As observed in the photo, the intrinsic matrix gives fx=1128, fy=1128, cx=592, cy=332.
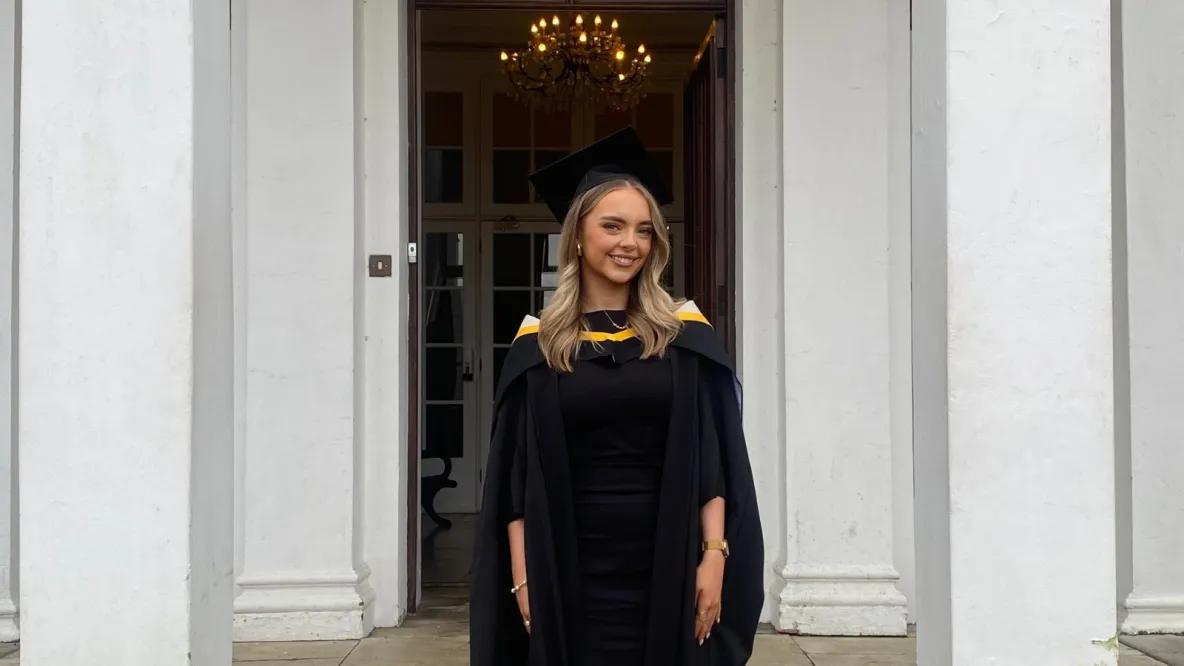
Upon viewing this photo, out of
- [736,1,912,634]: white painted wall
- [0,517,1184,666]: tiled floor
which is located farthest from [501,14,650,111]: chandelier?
[0,517,1184,666]: tiled floor

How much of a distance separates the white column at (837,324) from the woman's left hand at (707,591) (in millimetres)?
2427

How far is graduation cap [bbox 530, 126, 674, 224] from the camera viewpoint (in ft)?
10.7

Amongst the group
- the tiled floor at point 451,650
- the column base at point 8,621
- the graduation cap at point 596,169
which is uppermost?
the graduation cap at point 596,169

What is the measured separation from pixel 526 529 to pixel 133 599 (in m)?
1.04

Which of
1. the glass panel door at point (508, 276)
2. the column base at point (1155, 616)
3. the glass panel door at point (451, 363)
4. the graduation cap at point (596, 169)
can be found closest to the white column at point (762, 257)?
the column base at point (1155, 616)

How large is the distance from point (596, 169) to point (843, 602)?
117 inches

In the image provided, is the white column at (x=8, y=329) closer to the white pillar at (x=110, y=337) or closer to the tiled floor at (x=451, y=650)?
the tiled floor at (x=451, y=650)

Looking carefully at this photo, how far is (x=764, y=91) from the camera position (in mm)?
5672

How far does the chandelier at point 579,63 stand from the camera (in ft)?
27.2

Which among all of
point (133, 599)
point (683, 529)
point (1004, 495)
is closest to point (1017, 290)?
point (1004, 495)

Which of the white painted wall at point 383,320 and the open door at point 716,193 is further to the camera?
the open door at point 716,193

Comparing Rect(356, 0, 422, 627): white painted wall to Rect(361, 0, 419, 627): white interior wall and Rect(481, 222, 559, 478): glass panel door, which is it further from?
Rect(481, 222, 559, 478): glass panel door

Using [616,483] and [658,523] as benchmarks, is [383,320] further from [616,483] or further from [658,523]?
[658,523]

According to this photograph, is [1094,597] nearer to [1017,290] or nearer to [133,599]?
[1017,290]
